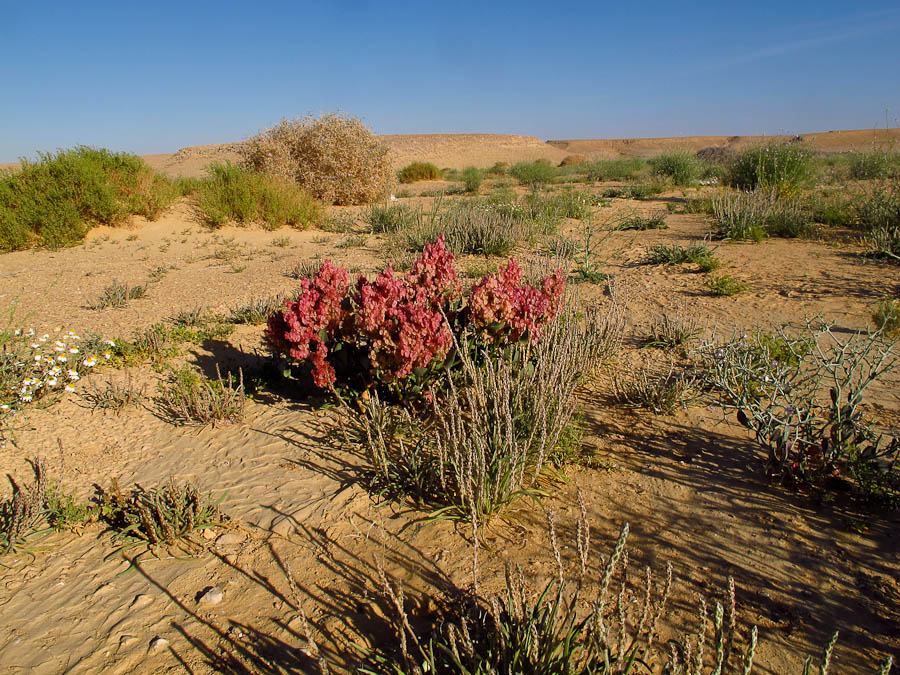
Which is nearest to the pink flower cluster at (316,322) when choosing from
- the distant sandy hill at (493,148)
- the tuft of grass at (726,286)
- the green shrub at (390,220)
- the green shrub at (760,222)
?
the tuft of grass at (726,286)

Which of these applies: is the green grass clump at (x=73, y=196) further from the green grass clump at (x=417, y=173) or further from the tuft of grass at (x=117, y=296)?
the green grass clump at (x=417, y=173)

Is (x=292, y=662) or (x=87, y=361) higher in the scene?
(x=87, y=361)

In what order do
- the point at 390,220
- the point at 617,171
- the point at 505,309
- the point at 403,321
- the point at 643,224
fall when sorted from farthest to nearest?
the point at 617,171 → the point at 390,220 → the point at 643,224 → the point at 505,309 → the point at 403,321

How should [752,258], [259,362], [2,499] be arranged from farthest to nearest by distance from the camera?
1. [752,258]
2. [259,362]
3. [2,499]

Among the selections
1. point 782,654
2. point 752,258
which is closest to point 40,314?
point 782,654

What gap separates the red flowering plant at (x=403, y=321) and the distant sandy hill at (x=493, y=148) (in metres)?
24.3

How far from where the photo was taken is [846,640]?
1.85 metres

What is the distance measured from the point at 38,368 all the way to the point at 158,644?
2967 millimetres

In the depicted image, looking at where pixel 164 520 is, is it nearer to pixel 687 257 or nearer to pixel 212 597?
pixel 212 597

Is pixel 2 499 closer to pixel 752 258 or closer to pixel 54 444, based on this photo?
pixel 54 444

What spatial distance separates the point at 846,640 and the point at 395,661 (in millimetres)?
1561

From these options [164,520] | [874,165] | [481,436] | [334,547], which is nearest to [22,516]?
[164,520]

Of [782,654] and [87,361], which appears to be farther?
[87,361]

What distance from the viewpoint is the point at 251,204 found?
34.0 feet
